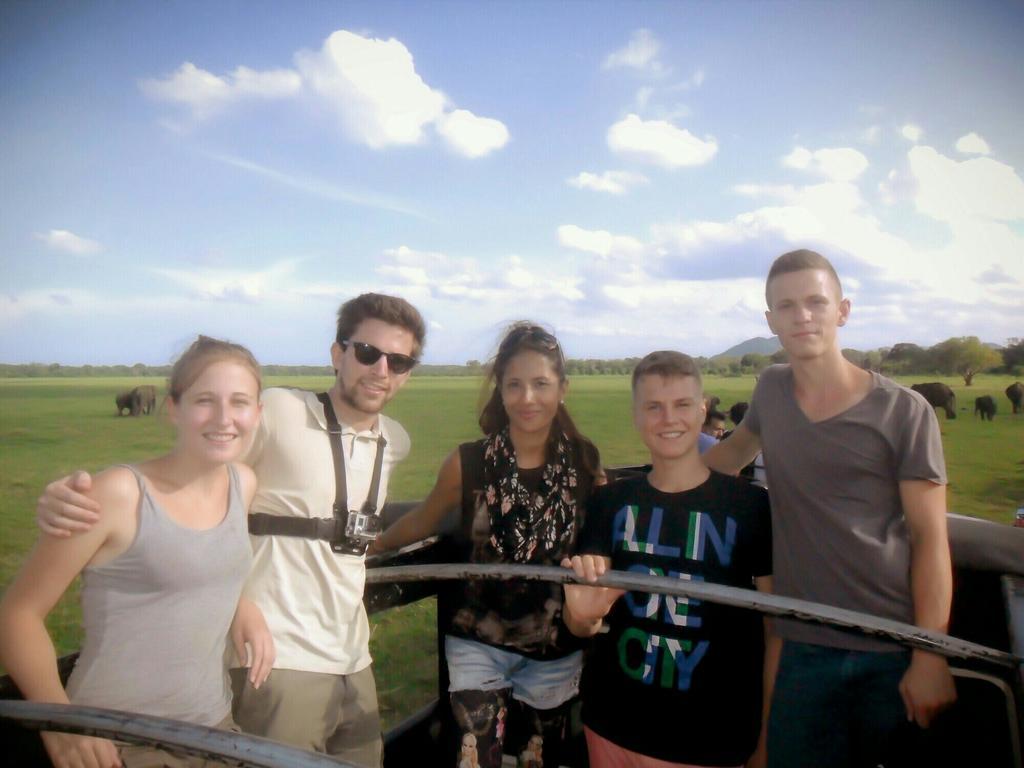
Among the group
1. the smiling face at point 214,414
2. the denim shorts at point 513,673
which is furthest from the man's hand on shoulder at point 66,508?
the denim shorts at point 513,673

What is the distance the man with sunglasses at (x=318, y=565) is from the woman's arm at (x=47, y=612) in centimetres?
52

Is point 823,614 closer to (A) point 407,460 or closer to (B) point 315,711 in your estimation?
(B) point 315,711

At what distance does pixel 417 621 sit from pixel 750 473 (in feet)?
15.0

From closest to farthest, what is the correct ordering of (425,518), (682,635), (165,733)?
(165,733) < (682,635) < (425,518)

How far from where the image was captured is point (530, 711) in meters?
2.48

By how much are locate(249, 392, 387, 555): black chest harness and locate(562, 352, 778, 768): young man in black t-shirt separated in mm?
688

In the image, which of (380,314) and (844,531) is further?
(380,314)

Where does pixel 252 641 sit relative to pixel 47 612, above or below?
below

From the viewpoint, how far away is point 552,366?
2623 millimetres

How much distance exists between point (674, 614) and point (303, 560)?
47.3 inches

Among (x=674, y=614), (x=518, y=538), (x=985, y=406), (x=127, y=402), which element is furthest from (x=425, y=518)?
(x=127, y=402)

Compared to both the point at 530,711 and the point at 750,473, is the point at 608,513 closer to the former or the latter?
the point at 530,711

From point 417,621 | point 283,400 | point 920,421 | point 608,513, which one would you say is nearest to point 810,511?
point 920,421

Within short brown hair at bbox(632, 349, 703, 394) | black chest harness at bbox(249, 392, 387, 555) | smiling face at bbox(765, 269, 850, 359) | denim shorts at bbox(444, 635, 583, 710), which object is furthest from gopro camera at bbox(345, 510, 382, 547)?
A: smiling face at bbox(765, 269, 850, 359)
